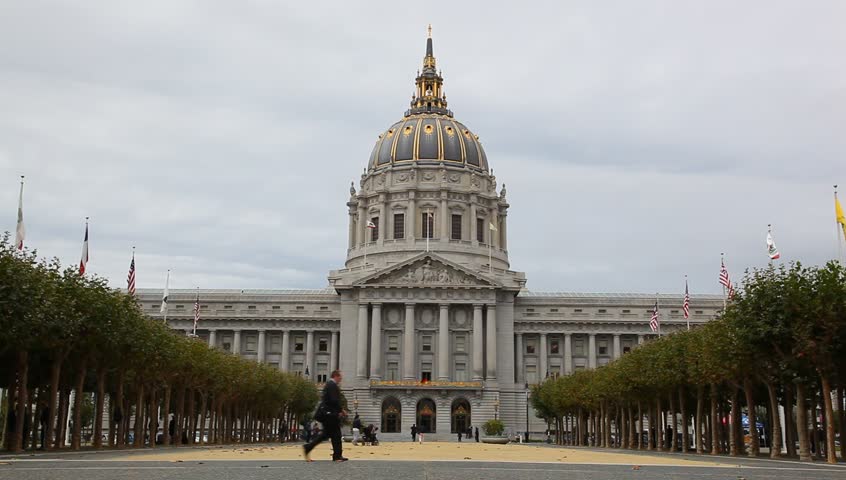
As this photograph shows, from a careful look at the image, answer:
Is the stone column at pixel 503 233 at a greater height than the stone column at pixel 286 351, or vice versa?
the stone column at pixel 503 233

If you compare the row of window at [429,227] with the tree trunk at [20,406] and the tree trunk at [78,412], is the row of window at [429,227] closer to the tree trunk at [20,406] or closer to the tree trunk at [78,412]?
the tree trunk at [78,412]

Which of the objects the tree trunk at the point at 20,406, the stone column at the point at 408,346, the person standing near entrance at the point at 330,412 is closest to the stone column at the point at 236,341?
the stone column at the point at 408,346

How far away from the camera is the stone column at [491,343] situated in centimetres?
13962

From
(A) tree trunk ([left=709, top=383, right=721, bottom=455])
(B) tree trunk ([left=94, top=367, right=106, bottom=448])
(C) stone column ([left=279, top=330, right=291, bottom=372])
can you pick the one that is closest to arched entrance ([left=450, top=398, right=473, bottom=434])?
(C) stone column ([left=279, top=330, right=291, bottom=372])

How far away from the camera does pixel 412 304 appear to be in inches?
5630

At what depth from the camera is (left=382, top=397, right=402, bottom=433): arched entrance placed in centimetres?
13662

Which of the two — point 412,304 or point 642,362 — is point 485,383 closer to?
point 412,304

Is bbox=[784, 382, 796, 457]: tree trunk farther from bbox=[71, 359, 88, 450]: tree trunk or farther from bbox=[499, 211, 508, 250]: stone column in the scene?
bbox=[499, 211, 508, 250]: stone column

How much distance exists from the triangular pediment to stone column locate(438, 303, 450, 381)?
3991 millimetres

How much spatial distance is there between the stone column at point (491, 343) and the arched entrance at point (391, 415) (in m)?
13.4

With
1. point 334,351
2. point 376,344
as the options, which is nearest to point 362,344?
point 376,344

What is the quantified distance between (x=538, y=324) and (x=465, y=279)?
14.3 m

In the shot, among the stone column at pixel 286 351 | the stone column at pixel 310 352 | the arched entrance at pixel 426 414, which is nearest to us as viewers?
the arched entrance at pixel 426 414

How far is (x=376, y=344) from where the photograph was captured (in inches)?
5546
